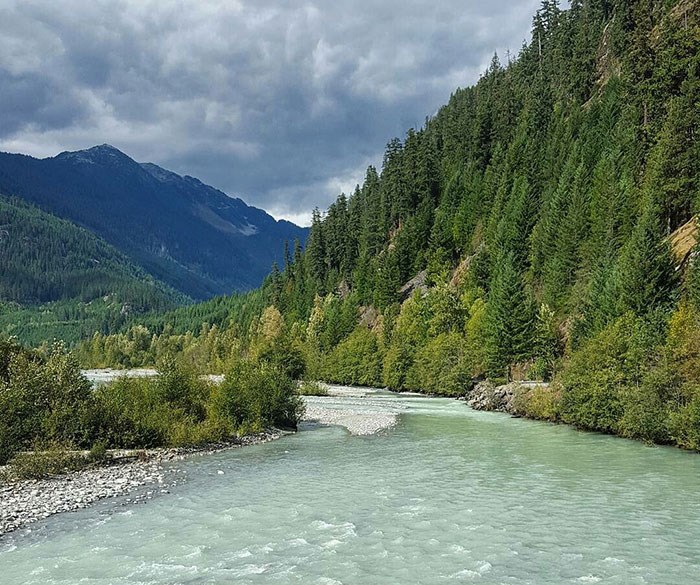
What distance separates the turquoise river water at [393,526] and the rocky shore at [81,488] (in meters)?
0.96

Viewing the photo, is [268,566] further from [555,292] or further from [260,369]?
[555,292]

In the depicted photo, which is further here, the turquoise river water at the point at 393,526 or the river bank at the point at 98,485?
the river bank at the point at 98,485

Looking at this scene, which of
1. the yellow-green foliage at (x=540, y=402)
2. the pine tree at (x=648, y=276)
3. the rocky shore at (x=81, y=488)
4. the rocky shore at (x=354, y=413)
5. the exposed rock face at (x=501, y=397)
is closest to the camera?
the rocky shore at (x=81, y=488)

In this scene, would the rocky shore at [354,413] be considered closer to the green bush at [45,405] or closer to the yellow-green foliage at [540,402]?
the yellow-green foliage at [540,402]

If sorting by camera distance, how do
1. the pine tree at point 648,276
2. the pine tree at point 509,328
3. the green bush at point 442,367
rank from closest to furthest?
the pine tree at point 648,276, the pine tree at point 509,328, the green bush at point 442,367

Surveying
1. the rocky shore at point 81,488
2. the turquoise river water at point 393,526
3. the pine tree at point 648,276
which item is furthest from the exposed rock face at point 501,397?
the rocky shore at point 81,488

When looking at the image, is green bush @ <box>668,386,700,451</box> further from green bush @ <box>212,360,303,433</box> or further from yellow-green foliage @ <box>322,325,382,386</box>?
yellow-green foliage @ <box>322,325,382,386</box>

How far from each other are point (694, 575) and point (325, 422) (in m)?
42.2

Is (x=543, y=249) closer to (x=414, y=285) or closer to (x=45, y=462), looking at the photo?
(x=414, y=285)

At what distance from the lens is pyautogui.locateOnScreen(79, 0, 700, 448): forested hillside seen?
49.6 meters

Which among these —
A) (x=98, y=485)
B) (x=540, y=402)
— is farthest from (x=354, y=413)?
(x=98, y=485)

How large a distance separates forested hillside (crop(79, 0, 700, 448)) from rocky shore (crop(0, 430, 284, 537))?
3269 cm

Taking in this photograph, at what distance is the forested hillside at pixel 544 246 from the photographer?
49.6 meters

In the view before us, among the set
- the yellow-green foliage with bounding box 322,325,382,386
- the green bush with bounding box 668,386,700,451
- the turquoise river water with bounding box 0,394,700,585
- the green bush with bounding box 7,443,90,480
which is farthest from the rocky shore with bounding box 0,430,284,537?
the yellow-green foliage with bounding box 322,325,382,386
